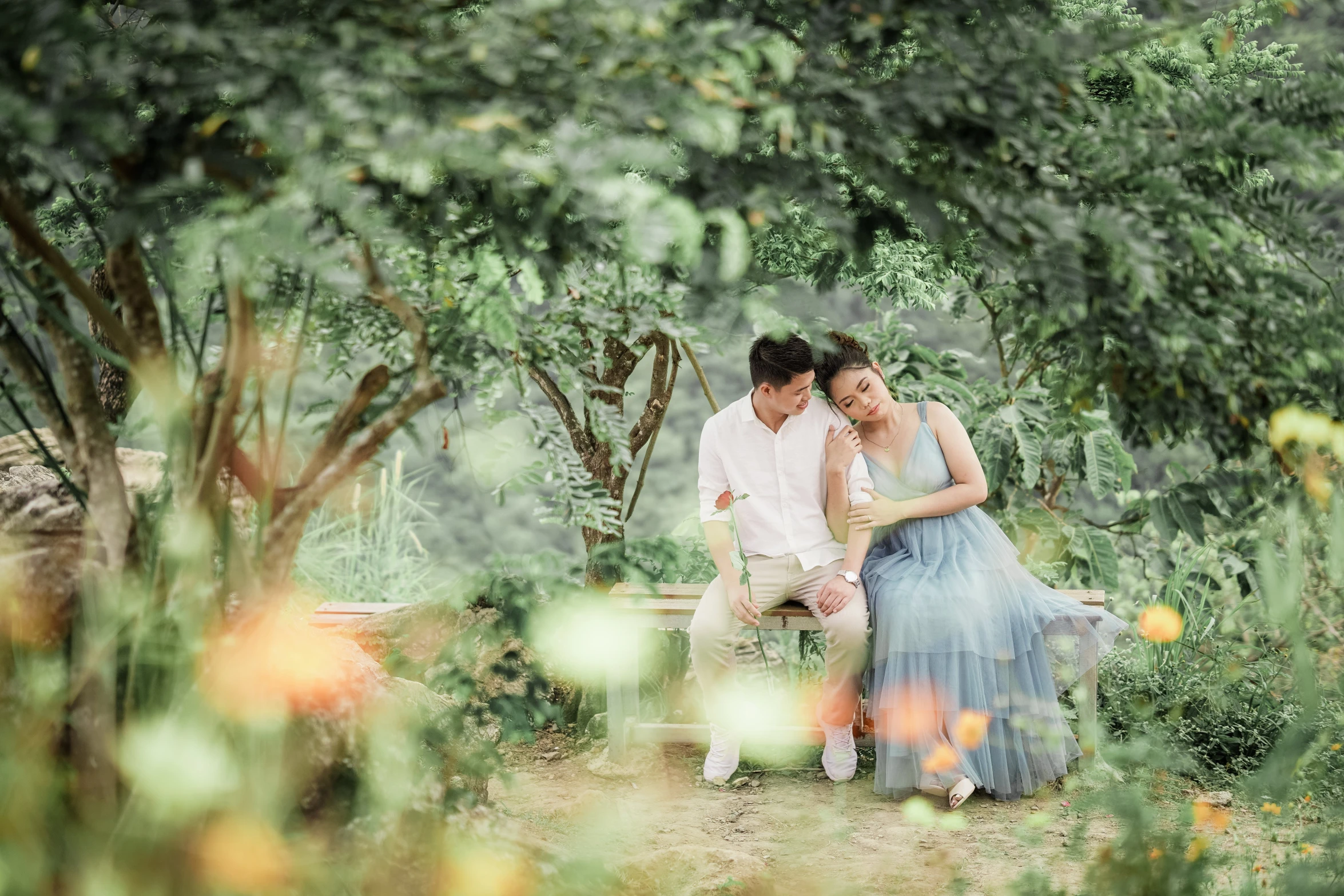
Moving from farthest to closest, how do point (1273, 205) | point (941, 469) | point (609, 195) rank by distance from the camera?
point (941, 469) → point (1273, 205) → point (609, 195)

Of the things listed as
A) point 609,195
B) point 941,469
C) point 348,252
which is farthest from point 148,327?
point 941,469

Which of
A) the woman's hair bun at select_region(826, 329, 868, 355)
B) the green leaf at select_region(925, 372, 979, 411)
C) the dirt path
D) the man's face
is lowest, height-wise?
the dirt path

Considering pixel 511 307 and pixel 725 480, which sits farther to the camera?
pixel 725 480

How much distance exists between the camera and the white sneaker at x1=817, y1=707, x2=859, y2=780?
11.6ft

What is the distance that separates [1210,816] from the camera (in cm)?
289

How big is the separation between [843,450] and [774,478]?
0.29 m

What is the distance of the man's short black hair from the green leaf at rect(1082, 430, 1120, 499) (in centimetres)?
140

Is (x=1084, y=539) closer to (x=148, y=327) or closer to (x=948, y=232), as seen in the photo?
(x=948, y=232)

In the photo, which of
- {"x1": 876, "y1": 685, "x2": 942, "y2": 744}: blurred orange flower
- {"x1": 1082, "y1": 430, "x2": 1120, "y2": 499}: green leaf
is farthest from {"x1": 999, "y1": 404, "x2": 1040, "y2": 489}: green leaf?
{"x1": 876, "y1": 685, "x2": 942, "y2": 744}: blurred orange flower

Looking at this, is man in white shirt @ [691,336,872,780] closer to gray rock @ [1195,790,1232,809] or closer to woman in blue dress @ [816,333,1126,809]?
woman in blue dress @ [816,333,1126,809]

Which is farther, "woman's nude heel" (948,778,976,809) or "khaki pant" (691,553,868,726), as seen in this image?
"khaki pant" (691,553,868,726)

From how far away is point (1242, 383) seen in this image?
5.40 ft

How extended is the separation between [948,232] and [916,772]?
220 centimetres

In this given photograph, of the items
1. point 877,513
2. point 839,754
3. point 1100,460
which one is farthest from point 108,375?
point 1100,460
